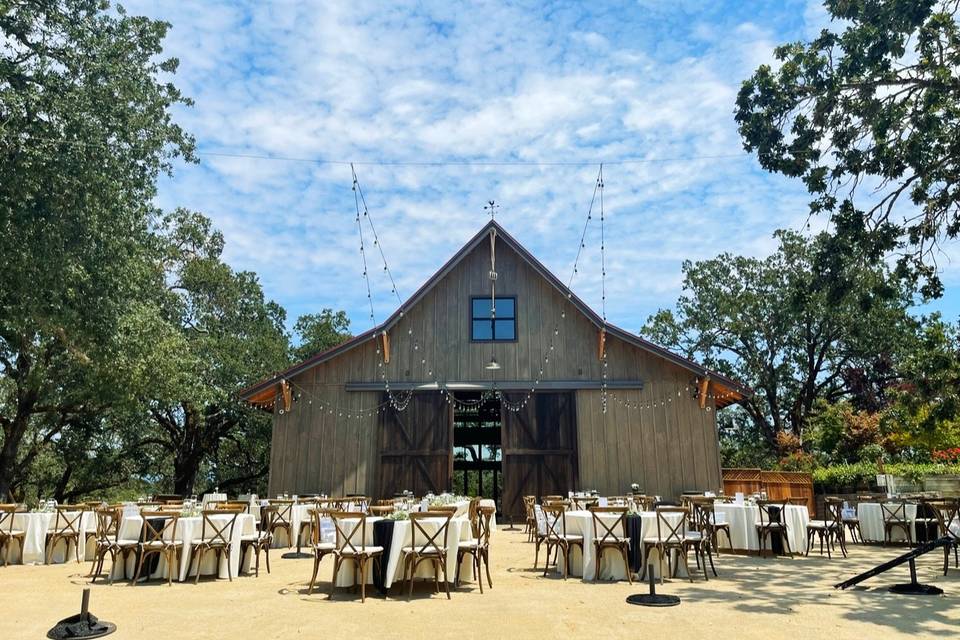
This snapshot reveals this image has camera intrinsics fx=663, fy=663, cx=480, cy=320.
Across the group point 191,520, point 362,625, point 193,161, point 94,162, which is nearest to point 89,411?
point 193,161

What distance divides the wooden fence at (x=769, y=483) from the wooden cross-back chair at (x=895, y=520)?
4.84 m

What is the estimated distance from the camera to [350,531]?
6.98 metres

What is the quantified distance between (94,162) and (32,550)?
19.8 feet

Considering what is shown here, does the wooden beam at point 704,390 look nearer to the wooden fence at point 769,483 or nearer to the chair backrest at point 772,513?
the wooden fence at point 769,483

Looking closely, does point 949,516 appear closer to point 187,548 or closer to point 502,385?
point 502,385

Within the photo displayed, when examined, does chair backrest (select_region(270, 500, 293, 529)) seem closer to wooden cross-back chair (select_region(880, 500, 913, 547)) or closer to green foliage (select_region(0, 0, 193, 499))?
green foliage (select_region(0, 0, 193, 499))

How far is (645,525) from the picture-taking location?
795cm

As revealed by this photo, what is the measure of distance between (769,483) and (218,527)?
14.2 metres

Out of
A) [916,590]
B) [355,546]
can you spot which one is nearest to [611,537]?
[355,546]

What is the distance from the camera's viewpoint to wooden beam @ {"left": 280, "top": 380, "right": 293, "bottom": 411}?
16859 mm

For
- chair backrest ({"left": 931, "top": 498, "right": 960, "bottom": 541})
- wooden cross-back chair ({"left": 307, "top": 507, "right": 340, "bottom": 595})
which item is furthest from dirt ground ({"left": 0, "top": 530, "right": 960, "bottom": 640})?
chair backrest ({"left": 931, "top": 498, "right": 960, "bottom": 541})

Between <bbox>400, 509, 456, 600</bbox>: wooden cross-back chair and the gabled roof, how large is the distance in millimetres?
10268

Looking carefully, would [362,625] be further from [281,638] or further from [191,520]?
[191,520]

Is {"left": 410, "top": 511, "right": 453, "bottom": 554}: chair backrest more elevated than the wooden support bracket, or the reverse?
the wooden support bracket
